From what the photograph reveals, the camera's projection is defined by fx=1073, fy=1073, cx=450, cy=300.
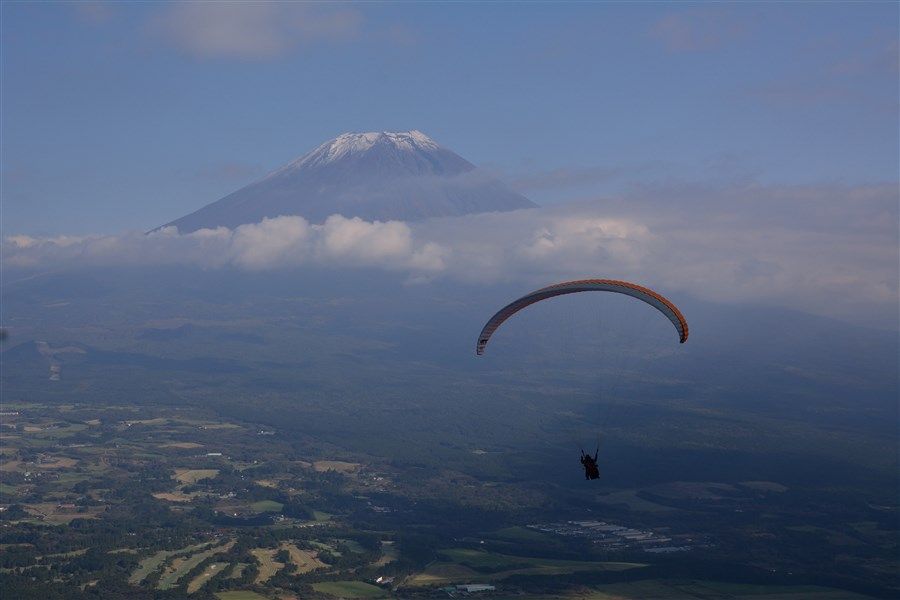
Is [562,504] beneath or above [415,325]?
beneath

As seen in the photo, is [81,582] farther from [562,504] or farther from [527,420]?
[527,420]

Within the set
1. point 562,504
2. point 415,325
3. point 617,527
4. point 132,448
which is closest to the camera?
point 617,527

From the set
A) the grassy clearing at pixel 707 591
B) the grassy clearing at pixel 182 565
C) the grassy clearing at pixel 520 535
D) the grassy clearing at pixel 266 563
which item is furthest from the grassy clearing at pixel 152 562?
the grassy clearing at pixel 707 591

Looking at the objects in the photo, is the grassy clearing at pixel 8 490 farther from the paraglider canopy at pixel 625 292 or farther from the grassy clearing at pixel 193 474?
the paraglider canopy at pixel 625 292

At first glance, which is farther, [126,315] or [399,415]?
[126,315]

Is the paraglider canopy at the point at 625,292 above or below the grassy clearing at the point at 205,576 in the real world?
above

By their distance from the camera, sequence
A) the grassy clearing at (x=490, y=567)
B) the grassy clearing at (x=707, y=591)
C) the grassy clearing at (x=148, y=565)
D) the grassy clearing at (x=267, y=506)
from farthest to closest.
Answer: the grassy clearing at (x=267, y=506), the grassy clearing at (x=490, y=567), the grassy clearing at (x=148, y=565), the grassy clearing at (x=707, y=591)

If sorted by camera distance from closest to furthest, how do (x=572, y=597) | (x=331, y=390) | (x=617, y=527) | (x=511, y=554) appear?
(x=572, y=597)
(x=511, y=554)
(x=617, y=527)
(x=331, y=390)

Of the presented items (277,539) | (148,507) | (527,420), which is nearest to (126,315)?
(527,420)
